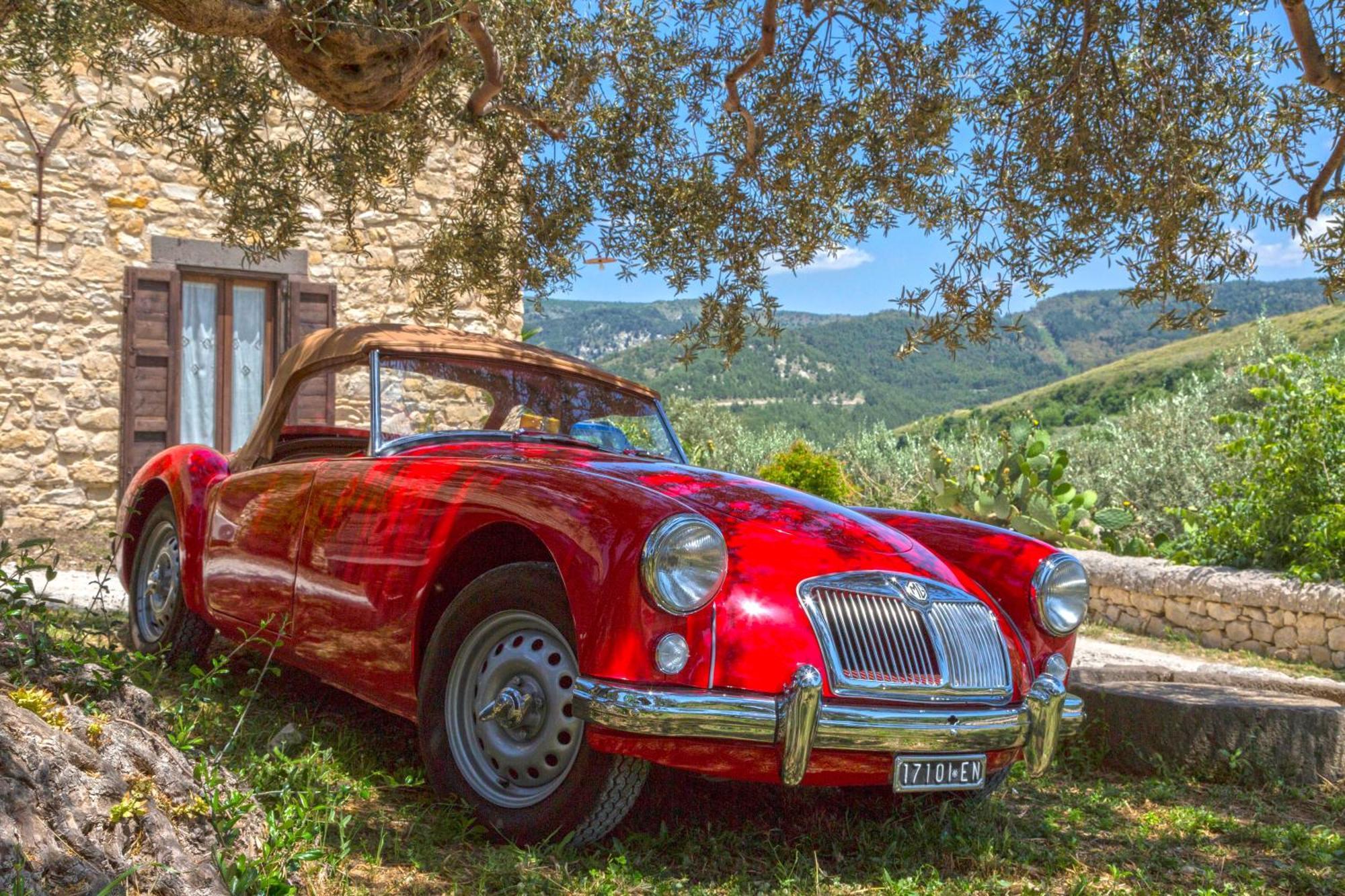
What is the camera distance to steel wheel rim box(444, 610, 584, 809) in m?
2.97

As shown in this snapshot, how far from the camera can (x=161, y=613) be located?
16.4ft

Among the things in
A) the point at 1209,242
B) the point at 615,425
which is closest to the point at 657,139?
the point at 615,425

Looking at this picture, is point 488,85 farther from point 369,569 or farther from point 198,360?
point 198,360

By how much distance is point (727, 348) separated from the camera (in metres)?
6.36

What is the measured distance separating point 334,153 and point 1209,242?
440 centimetres

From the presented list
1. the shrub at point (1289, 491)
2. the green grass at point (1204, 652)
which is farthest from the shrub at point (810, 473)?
the shrub at point (1289, 491)

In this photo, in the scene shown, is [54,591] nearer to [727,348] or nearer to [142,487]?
[142,487]

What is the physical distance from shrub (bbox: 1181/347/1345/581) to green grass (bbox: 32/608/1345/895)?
177 inches

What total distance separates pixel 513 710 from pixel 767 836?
0.80m

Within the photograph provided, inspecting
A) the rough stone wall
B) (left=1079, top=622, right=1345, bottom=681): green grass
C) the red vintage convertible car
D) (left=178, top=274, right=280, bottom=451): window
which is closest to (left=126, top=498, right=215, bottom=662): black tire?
the red vintage convertible car

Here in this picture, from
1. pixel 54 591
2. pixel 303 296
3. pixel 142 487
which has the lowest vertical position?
pixel 54 591

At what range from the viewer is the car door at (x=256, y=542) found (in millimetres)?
3975

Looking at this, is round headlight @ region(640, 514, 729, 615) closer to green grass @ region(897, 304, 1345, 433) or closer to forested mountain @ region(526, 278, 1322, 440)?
green grass @ region(897, 304, 1345, 433)

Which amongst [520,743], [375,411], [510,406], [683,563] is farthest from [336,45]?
[520,743]
